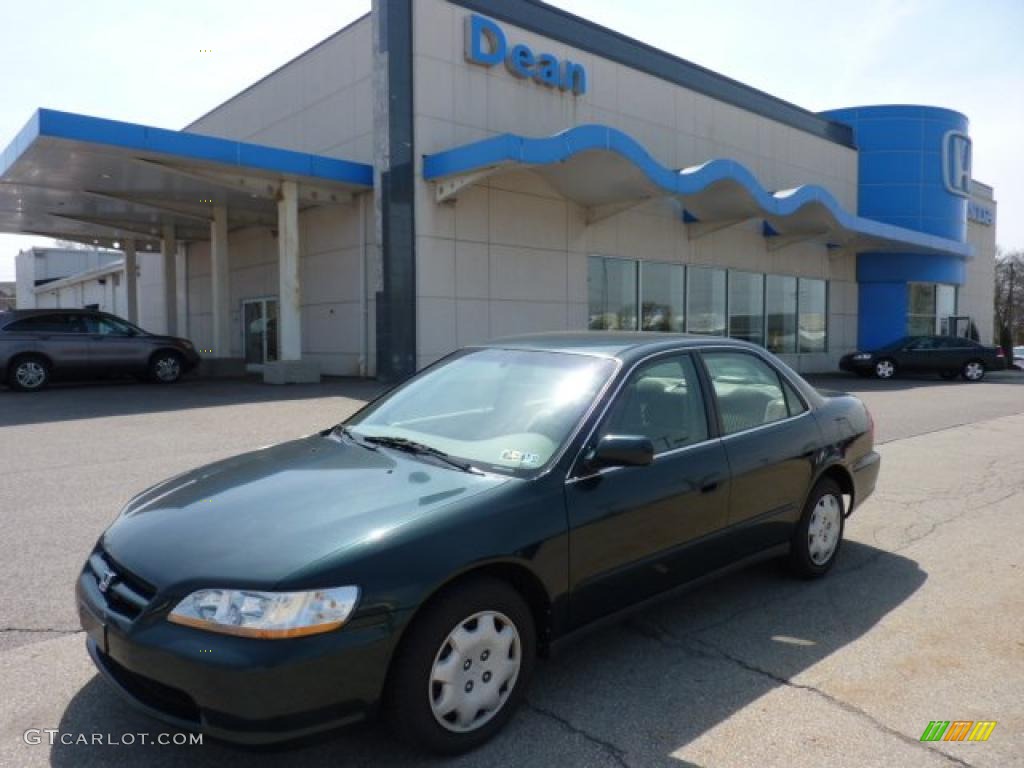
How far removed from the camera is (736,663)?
3389 mm

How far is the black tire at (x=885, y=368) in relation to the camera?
23.0m

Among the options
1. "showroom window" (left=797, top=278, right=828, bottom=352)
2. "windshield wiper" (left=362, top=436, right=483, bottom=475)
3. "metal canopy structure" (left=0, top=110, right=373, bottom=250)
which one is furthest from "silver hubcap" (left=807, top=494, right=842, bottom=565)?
"showroom window" (left=797, top=278, right=828, bottom=352)

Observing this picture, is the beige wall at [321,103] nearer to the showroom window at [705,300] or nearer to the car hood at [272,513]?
the showroom window at [705,300]

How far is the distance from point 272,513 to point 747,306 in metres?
22.4

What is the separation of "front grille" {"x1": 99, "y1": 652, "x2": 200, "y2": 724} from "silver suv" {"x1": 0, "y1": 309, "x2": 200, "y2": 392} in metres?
13.3

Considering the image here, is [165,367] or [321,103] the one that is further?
[321,103]

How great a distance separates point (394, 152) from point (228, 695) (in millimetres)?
14099

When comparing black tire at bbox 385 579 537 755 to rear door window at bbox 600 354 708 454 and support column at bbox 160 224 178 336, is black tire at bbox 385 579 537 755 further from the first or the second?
support column at bbox 160 224 178 336

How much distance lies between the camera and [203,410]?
11.1 m

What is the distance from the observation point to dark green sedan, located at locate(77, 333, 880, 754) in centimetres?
232

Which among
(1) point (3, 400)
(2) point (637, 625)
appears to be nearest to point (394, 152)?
(1) point (3, 400)

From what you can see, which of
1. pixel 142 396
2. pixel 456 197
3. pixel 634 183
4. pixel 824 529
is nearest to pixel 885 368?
pixel 634 183

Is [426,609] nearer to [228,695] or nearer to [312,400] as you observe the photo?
[228,695]

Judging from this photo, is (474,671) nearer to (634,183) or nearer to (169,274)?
(634,183)
